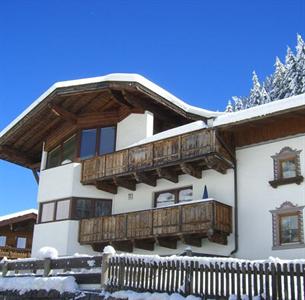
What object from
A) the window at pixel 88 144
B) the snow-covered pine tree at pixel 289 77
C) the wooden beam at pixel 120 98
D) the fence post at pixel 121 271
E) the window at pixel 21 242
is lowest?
the fence post at pixel 121 271

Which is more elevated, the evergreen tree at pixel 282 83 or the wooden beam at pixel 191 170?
the evergreen tree at pixel 282 83

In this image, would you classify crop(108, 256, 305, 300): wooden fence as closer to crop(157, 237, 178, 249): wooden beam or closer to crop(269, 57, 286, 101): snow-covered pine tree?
crop(157, 237, 178, 249): wooden beam

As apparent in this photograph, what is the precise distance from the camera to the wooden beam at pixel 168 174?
19312mm

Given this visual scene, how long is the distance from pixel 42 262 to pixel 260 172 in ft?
26.5

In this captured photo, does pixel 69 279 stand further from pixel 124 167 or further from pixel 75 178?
pixel 75 178

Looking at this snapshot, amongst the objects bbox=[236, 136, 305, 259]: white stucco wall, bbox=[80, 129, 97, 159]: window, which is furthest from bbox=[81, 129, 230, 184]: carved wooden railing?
bbox=[236, 136, 305, 259]: white stucco wall

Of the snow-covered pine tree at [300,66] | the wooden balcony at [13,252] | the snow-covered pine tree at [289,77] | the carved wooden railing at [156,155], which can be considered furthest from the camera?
the snow-covered pine tree at [289,77]

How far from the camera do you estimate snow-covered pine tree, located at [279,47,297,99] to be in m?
48.2

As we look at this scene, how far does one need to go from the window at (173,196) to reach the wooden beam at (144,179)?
20.8 inches

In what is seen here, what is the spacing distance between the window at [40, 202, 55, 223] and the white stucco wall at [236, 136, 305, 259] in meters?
9.37

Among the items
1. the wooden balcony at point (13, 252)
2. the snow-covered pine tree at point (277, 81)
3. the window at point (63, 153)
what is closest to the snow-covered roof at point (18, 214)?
the wooden balcony at point (13, 252)

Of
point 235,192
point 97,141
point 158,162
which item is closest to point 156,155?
point 158,162

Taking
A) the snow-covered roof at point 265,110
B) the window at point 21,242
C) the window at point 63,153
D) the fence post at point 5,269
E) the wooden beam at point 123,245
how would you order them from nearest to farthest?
the snow-covered roof at point 265,110 < the fence post at point 5,269 < the wooden beam at point 123,245 < the window at point 63,153 < the window at point 21,242

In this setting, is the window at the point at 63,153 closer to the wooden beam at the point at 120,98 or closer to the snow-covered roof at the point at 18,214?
the wooden beam at the point at 120,98
